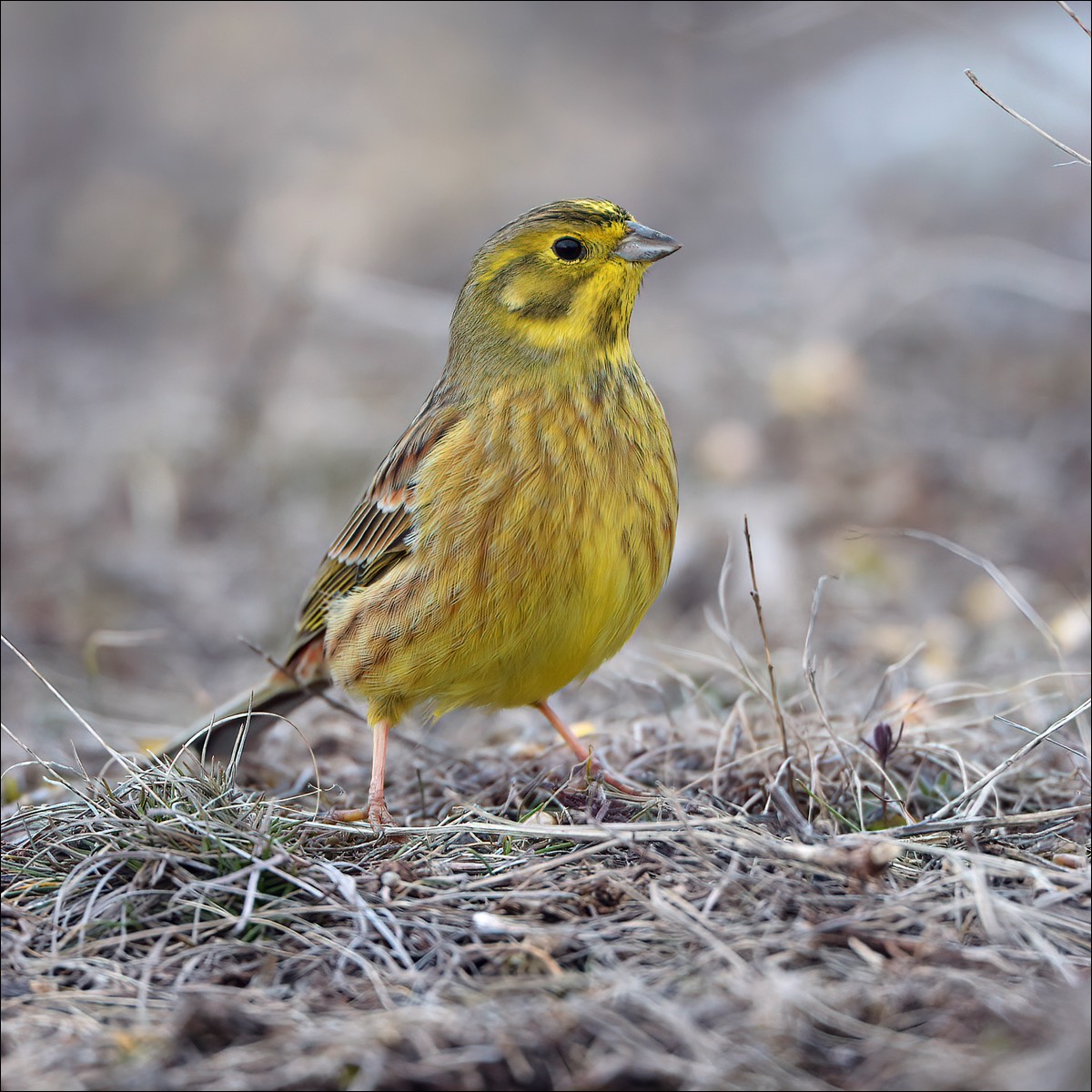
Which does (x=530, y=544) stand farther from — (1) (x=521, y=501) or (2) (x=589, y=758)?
(2) (x=589, y=758)

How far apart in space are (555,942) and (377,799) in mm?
1611

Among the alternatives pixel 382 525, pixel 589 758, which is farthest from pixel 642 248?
pixel 589 758

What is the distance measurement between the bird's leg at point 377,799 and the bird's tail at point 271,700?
0.46m

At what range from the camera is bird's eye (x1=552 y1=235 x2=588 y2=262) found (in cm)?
436

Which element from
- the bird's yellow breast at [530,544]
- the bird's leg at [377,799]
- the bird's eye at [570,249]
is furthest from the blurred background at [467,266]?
the bird's eye at [570,249]

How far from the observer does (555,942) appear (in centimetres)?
288

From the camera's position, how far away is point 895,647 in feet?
20.4

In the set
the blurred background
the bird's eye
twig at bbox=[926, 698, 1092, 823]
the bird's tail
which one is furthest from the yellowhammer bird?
the blurred background

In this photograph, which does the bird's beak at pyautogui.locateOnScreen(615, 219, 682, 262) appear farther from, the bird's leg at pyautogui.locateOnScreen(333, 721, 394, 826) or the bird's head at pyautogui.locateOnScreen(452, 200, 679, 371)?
the bird's leg at pyautogui.locateOnScreen(333, 721, 394, 826)

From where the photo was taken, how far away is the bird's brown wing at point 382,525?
4.38 meters

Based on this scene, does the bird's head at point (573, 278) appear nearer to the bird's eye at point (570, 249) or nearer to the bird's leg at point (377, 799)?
the bird's eye at point (570, 249)

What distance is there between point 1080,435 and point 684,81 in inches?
423

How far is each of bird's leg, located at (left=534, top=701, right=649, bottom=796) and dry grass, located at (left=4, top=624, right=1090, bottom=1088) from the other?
0.70 feet

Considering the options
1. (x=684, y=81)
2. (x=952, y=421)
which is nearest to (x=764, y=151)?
(x=684, y=81)
